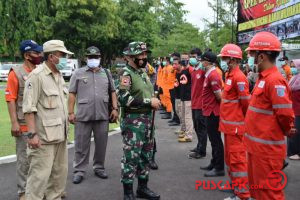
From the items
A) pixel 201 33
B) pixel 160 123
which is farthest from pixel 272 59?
pixel 201 33

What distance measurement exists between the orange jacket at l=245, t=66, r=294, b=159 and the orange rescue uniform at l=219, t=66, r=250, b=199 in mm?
1216

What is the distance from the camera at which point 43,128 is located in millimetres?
4117

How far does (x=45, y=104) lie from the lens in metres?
4.16

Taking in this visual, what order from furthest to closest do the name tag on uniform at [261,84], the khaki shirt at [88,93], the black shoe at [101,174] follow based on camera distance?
1. the black shoe at [101,174]
2. the khaki shirt at [88,93]
3. the name tag on uniform at [261,84]

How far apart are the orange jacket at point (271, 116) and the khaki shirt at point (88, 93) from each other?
2909 mm

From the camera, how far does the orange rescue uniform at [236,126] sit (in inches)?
186

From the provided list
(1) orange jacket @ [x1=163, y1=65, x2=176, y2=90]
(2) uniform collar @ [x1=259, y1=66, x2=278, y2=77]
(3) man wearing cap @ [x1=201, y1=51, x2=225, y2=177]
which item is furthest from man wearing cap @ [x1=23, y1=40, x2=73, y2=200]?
(1) orange jacket @ [x1=163, y1=65, x2=176, y2=90]

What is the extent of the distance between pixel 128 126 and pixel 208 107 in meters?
1.60

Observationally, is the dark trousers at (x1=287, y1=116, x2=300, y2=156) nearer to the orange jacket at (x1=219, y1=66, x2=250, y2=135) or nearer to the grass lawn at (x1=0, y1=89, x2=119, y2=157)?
the orange jacket at (x1=219, y1=66, x2=250, y2=135)

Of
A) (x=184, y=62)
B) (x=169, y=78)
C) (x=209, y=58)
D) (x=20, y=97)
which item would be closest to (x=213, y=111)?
(x=209, y=58)

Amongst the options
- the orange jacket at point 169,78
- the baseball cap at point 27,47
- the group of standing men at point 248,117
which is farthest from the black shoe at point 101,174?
the orange jacket at point 169,78

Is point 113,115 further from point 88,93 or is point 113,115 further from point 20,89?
point 20,89

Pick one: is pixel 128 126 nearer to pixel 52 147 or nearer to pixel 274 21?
pixel 52 147

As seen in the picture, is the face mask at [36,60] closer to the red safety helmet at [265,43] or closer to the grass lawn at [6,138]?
the red safety helmet at [265,43]
